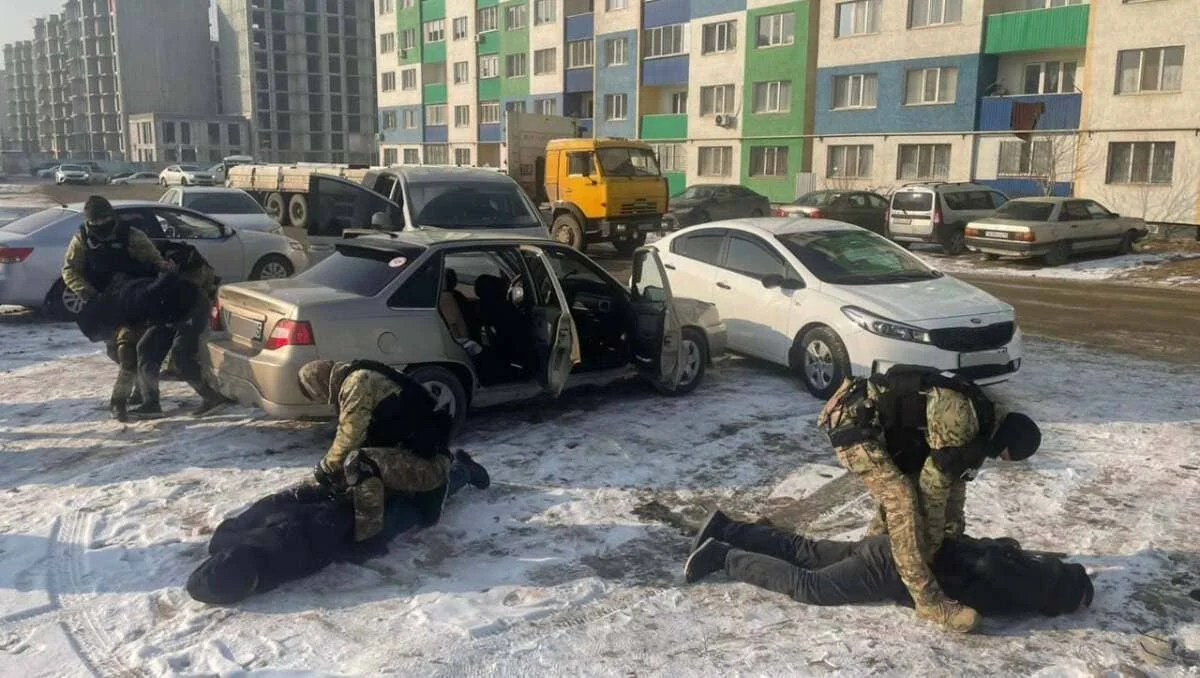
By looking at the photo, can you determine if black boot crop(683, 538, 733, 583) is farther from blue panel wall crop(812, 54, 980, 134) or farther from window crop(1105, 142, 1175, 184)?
blue panel wall crop(812, 54, 980, 134)

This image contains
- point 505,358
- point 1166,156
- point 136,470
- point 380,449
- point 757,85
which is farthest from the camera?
point 757,85

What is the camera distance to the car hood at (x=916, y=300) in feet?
25.3

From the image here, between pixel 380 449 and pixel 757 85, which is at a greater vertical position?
pixel 757 85

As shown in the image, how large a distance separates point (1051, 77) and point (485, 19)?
37386 mm

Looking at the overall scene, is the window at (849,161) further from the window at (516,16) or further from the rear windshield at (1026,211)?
the window at (516,16)

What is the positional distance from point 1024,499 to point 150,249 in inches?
261

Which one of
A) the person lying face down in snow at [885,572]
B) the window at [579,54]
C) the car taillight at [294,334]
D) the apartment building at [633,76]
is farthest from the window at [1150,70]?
the car taillight at [294,334]

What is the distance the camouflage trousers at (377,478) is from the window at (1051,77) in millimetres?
30374

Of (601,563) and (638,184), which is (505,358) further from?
(638,184)

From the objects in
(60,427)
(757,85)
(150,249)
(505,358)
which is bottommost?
(60,427)

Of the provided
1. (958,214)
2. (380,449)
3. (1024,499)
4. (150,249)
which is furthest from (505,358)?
(958,214)

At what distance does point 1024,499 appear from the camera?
5656 millimetres

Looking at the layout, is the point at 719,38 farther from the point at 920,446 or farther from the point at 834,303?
the point at 920,446

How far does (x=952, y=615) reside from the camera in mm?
4000
